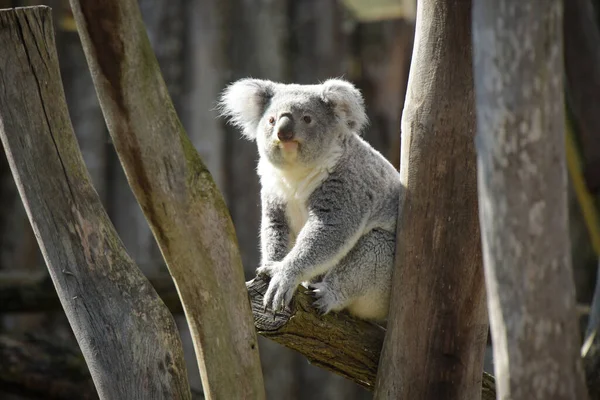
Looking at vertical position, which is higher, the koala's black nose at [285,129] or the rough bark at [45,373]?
the koala's black nose at [285,129]

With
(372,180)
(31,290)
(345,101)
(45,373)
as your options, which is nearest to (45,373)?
A: (45,373)

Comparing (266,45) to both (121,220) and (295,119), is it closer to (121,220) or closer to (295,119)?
(121,220)

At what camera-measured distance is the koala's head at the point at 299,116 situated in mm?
4816

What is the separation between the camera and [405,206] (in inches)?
165

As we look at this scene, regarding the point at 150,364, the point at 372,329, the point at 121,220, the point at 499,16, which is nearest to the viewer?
the point at 499,16

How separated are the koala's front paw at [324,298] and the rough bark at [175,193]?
74 centimetres

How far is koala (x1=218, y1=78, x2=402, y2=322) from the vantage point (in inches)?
180

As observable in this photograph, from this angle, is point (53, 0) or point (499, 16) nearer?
point (499, 16)

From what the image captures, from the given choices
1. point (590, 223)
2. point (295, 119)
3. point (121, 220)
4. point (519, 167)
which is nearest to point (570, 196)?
point (590, 223)

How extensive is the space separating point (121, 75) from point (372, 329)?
216cm

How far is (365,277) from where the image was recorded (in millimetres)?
4590

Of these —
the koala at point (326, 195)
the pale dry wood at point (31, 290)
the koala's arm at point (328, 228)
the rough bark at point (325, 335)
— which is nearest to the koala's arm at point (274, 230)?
the koala at point (326, 195)

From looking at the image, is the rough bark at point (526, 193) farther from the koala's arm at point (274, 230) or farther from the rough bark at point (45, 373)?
the rough bark at point (45, 373)

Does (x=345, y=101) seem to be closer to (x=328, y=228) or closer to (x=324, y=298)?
(x=328, y=228)
